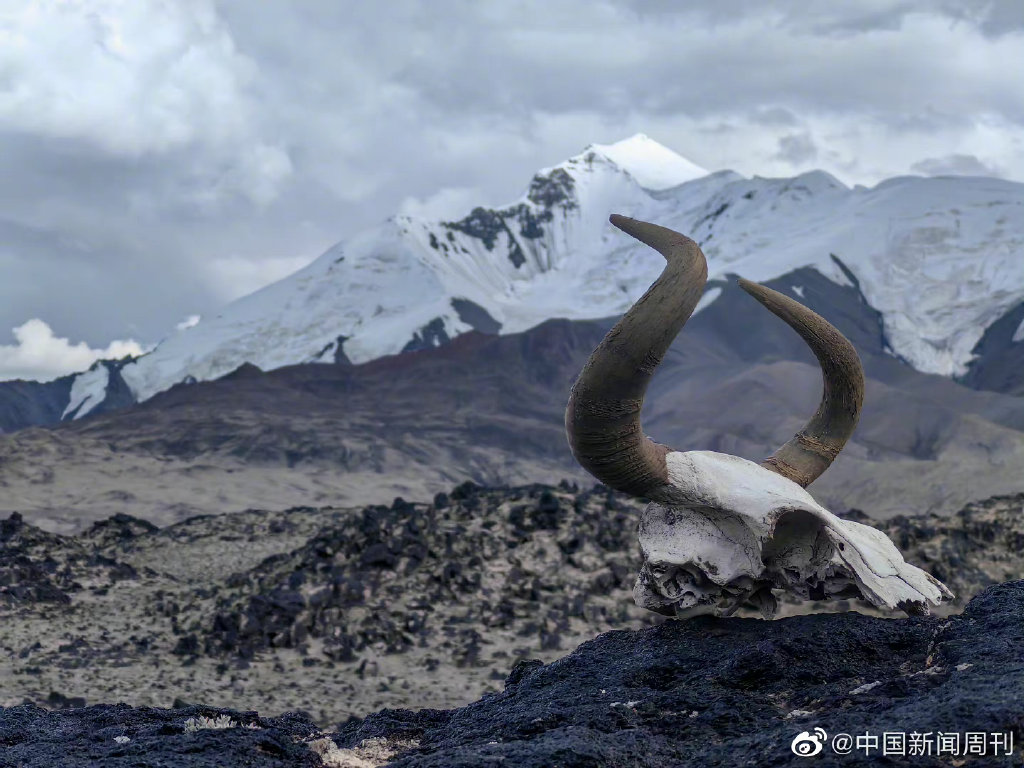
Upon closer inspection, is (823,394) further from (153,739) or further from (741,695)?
(153,739)

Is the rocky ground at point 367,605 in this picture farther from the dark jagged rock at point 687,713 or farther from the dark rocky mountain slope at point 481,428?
the dark rocky mountain slope at point 481,428

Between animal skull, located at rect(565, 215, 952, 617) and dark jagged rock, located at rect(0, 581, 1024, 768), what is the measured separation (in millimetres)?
184

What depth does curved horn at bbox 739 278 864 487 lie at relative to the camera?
6527 millimetres

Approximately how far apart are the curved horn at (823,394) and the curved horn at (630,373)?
3.19 ft

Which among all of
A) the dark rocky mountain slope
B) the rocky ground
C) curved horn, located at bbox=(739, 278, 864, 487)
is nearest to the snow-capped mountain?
the dark rocky mountain slope

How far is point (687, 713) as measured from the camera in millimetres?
4906

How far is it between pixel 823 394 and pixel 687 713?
236 centimetres

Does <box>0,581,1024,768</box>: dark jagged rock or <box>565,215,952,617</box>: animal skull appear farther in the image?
<box>565,215,952,617</box>: animal skull

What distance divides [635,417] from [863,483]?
160ft

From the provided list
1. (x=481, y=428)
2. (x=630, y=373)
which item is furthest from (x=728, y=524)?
(x=481, y=428)

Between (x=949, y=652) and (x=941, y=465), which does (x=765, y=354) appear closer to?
(x=941, y=465)

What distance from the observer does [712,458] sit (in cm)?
646

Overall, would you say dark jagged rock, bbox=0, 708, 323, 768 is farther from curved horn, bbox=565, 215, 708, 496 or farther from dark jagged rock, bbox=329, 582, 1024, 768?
curved horn, bbox=565, 215, 708, 496

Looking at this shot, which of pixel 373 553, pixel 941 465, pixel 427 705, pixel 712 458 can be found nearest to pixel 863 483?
pixel 941 465
